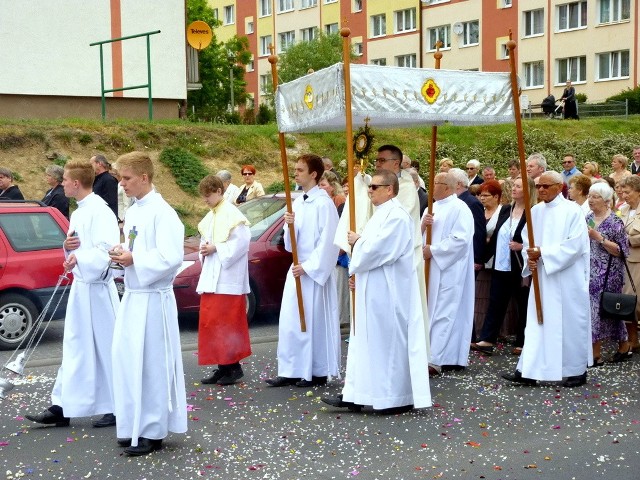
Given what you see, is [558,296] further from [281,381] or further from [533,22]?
[533,22]

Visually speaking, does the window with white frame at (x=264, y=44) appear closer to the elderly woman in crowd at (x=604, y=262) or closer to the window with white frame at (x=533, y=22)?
the window with white frame at (x=533, y=22)

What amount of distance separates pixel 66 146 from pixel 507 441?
1640 centimetres

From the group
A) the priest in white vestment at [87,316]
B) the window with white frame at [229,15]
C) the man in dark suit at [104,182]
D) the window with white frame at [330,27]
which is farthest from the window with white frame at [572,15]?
the priest in white vestment at [87,316]

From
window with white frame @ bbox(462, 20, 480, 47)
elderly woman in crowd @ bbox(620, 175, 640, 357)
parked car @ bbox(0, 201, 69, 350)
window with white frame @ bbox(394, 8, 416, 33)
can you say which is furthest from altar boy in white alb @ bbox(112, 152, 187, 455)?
window with white frame @ bbox(394, 8, 416, 33)

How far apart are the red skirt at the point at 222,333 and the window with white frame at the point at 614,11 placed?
4538 cm

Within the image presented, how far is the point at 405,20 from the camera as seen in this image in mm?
61219

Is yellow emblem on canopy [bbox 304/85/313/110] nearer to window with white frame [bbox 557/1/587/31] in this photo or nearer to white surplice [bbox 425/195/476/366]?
white surplice [bbox 425/195/476/366]

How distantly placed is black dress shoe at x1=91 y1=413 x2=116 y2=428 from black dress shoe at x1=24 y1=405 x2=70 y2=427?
226 mm

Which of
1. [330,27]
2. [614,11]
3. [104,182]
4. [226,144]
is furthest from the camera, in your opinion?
[330,27]

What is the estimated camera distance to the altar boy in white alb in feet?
23.1

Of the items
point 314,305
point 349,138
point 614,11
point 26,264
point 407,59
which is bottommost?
point 314,305

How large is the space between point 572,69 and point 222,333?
1868 inches

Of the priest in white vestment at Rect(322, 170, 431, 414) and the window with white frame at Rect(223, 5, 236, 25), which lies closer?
the priest in white vestment at Rect(322, 170, 431, 414)

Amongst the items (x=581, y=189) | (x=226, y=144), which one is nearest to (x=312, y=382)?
(x=581, y=189)
